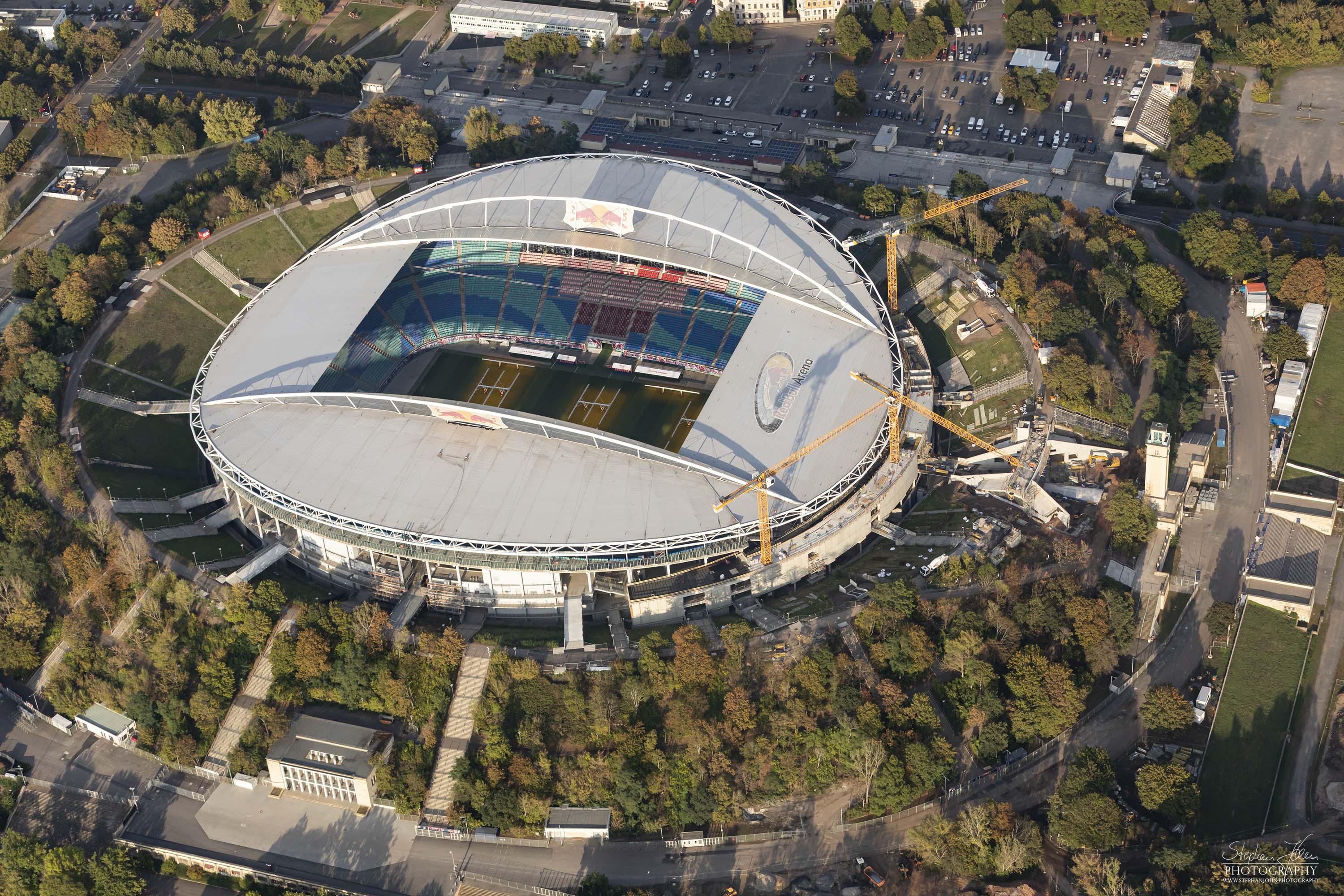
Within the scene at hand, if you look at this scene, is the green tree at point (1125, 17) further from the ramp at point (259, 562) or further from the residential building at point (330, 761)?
the residential building at point (330, 761)

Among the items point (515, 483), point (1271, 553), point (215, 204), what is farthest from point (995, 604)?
point (215, 204)

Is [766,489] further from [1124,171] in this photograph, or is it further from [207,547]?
[1124,171]

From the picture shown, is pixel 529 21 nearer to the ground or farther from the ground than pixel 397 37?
farther from the ground

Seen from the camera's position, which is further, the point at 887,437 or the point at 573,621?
the point at 887,437

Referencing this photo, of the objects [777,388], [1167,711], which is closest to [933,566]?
[777,388]

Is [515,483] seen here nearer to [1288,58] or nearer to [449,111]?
[449,111]

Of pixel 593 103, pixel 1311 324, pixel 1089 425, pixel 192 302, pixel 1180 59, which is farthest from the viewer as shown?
pixel 593 103

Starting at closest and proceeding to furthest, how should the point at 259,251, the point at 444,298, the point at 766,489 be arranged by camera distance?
the point at 766,489 → the point at 444,298 → the point at 259,251

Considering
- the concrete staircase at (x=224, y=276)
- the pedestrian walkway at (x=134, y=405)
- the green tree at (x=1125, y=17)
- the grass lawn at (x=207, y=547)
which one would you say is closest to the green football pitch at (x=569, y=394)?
the grass lawn at (x=207, y=547)

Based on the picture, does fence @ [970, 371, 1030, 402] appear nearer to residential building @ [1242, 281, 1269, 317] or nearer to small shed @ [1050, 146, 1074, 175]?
residential building @ [1242, 281, 1269, 317]
